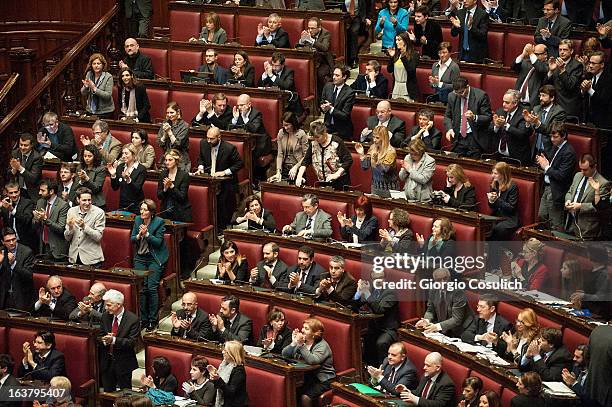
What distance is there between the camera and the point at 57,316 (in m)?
6.32

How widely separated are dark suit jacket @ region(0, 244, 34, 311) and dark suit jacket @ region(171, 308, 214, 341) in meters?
0.91

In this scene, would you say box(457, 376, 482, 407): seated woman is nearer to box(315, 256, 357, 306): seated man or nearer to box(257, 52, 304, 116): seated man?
box(315, 256, 357, 306): seated man

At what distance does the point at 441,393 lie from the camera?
5309 millimetres

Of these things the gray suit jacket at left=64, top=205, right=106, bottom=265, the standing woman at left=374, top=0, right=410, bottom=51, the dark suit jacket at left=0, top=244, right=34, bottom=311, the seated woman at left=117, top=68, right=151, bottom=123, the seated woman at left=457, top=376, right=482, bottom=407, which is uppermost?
the standing woman at left=374, top=0, right=410, bottom=51

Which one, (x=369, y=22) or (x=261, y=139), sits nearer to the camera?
(x=261, y=139)

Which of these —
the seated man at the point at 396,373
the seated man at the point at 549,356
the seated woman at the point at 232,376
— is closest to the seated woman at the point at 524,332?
the seated man at the point at 549,356

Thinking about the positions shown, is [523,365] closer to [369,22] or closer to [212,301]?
[212,301]

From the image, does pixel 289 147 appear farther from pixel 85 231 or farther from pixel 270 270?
pixel 85 231

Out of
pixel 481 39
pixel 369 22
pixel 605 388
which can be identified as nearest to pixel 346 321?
pixel 605 388

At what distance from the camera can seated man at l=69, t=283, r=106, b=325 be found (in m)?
6.20

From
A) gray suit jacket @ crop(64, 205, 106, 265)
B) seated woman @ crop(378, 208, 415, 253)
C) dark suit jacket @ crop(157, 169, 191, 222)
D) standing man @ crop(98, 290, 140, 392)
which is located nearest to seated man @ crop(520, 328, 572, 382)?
seated woman @ crop(378, 208, 415, 253)

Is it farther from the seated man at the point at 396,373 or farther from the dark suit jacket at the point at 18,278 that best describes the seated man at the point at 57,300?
the seated man at the point at 396,373

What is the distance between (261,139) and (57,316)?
1.77 meters

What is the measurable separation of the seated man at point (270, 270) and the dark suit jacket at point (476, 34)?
7.08ft
